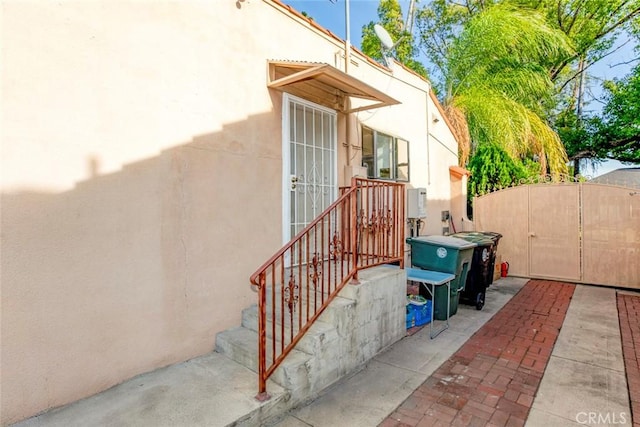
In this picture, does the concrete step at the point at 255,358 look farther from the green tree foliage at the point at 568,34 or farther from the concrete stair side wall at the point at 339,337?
the green tree foliage at the point at 568,34

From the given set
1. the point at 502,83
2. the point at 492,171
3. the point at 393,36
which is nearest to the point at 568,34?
the point at 502,83

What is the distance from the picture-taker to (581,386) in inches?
140

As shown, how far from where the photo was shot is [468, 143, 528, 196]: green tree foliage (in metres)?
11.7

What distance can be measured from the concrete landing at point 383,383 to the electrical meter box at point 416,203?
8.25ft

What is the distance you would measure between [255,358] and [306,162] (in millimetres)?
2895

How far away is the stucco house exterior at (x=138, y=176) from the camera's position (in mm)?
2693

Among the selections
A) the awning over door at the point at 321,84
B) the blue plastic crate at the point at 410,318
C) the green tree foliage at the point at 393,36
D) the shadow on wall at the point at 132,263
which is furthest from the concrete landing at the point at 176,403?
the green tree foliage at the point at 393,36

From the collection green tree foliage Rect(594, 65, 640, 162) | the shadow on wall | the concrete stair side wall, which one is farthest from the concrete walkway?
green tree foliage Rect(594, 65, 640, 162)

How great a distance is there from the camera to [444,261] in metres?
5.61

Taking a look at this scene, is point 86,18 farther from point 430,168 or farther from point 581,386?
point 430,168

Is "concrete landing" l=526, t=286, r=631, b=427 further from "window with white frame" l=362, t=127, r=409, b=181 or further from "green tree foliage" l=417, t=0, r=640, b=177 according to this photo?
"green tree foliage" l=417, t=0, r=640, b=177

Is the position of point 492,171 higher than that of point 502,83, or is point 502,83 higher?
point 502,83

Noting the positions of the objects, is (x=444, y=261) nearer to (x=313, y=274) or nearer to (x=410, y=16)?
(x=313, y=274)

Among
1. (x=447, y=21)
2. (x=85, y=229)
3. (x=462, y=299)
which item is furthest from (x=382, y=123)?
(x=447, y=21)
